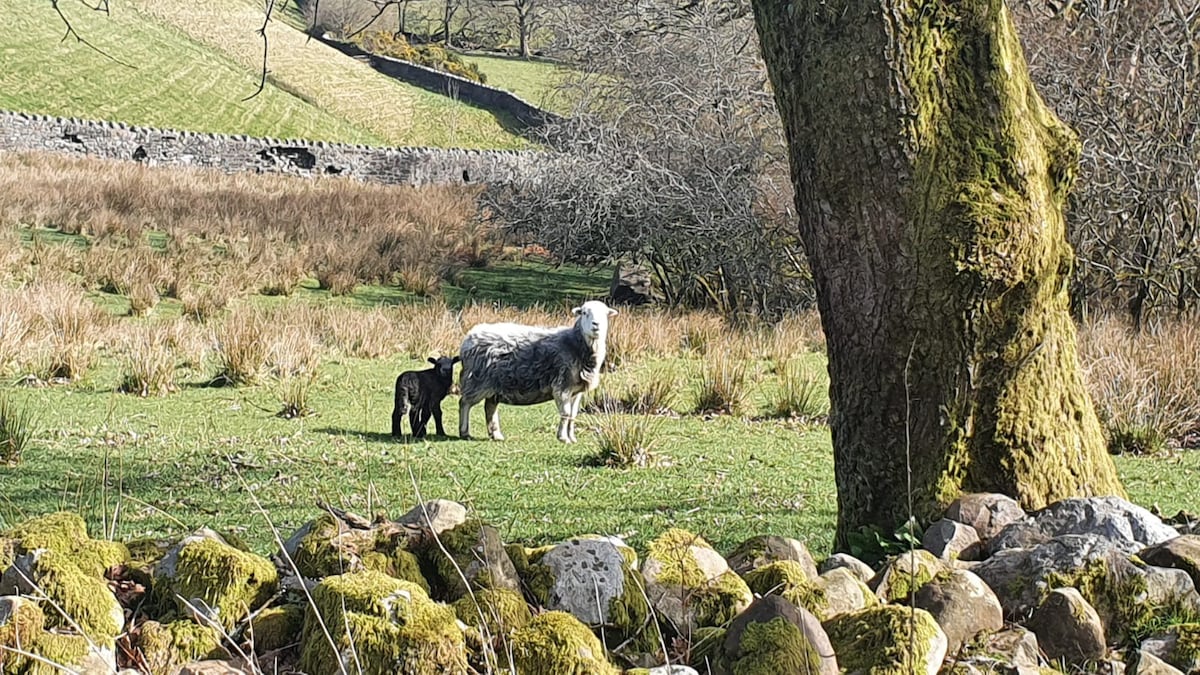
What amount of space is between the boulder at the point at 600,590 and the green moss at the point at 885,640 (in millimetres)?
471

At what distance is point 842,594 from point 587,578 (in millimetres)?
691

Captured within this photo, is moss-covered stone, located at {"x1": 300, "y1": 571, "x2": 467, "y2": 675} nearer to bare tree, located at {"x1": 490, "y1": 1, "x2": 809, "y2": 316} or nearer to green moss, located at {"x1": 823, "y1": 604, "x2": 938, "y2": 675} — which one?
green moss, located at {"x1": 823, "y1": 604, "x2": 938, "y2": 675}

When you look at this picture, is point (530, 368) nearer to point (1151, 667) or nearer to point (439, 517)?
point (439, 517)

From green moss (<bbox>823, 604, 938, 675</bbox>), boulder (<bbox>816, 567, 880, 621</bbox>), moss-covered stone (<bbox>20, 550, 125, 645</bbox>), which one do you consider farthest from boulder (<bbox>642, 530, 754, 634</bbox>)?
moss-covered stone (<bbox>20, 550, 125, 645</bbox>)

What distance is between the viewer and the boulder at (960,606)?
3000 mm

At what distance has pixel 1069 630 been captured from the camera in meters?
3.06

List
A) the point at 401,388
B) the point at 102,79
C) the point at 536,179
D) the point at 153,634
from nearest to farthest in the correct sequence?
the point at 153,634
the point at 401,388
the point at 536,179
the point at 102,79

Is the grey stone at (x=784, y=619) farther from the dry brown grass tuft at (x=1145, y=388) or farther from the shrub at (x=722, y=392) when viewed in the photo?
the shrub at (x=722, y=392)

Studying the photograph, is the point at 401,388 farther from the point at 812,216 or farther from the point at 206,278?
the point at 206,278

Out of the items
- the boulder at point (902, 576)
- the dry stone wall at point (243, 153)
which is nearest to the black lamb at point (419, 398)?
the boulder at point (902, 576)

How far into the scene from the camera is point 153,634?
2.76m

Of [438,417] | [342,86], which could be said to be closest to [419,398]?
[438,417]

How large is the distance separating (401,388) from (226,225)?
14.0 metres

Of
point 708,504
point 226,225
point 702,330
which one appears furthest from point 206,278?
point 708,504
